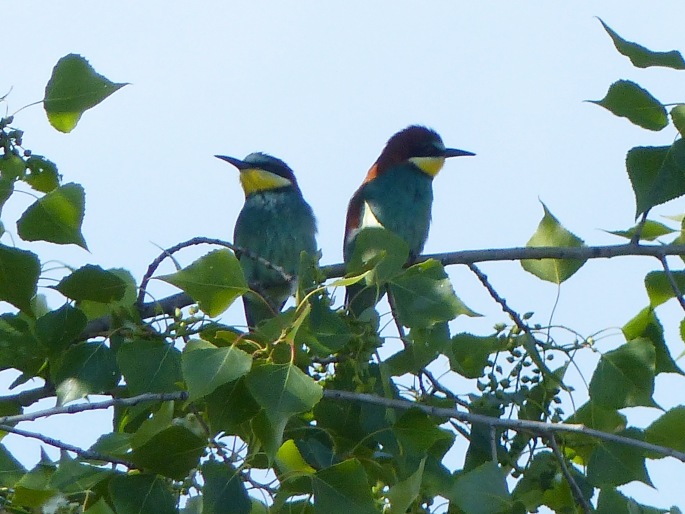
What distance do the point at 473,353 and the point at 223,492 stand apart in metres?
0.79

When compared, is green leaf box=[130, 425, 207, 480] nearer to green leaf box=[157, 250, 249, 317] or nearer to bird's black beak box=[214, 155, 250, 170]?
green leaf box=[157, 250, 249, 317]

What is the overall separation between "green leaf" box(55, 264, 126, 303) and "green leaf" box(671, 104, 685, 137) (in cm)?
138

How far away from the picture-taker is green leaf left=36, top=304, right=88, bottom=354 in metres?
2.67

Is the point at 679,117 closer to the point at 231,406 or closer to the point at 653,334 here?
the point at 653,334

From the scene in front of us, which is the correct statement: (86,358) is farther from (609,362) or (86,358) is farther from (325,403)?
(609,362)

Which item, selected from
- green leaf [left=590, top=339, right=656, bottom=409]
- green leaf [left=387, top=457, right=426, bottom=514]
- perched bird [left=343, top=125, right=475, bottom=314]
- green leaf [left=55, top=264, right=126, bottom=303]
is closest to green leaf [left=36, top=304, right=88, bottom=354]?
green leaf [left=55, top=264, right=126, bottom=303]

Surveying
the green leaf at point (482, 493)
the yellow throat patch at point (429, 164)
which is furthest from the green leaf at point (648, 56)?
the yellow throat patch at point (429, 164)

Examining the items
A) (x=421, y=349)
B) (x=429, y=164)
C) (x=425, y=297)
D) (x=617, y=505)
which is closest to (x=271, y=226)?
(x=429, y=164)

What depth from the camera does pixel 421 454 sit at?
239 centimetres

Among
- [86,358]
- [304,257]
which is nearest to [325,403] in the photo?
[304,257]

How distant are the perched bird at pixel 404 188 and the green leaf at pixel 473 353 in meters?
3.04

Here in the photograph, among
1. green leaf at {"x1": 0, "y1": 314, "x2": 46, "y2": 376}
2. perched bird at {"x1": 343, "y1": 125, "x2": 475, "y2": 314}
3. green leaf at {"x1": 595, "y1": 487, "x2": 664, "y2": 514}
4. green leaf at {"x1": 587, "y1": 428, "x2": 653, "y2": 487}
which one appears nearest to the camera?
green leaf at {"x1": 595, "y1": 487, "x2": 664, "y2": 514}

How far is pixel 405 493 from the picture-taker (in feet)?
6.79

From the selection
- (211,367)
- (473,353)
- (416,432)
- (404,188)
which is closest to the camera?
(211,367)
